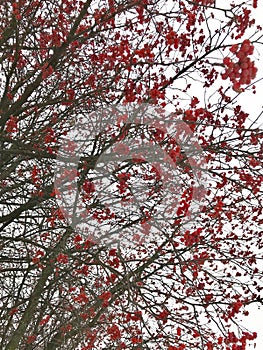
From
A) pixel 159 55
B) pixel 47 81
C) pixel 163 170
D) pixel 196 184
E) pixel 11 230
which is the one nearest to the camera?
pixel 163 170

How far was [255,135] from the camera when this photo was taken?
16.0 feet

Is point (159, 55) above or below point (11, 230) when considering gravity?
above

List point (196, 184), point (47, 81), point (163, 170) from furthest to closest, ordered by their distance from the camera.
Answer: point (47, 81) → point (196, 184) → point (163, 170)

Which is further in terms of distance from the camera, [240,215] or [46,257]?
[240,215]

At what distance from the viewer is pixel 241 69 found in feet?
8.59

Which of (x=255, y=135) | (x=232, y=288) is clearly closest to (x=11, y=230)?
(x=232, y=288)

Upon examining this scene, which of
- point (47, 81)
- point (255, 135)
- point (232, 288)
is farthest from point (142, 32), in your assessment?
point (232, 288)

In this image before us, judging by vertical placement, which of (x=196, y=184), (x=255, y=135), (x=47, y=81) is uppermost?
(x=47, y=81)

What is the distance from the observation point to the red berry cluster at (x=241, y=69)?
2598mm

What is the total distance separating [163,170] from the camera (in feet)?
15.4

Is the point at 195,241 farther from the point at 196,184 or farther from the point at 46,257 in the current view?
the point at 46,257

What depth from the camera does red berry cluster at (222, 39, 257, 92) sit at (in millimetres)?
2598

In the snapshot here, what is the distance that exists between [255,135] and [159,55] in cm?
142

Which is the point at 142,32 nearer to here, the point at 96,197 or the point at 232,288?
the point at 96,197
